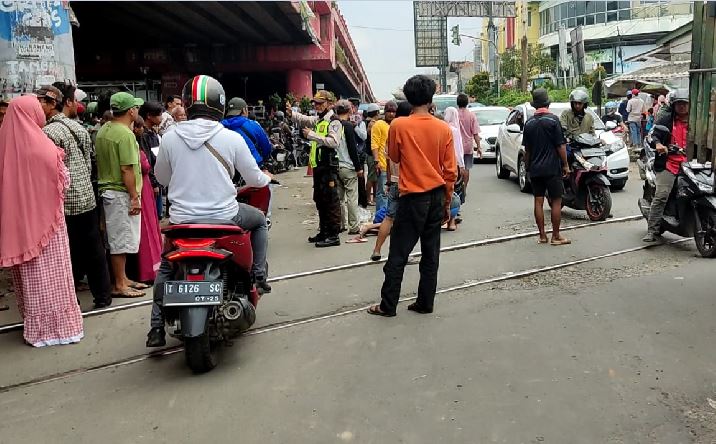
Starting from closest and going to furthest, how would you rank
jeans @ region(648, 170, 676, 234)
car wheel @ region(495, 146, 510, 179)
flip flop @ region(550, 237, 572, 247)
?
jeans @ region(648, 170, 676, 234) → flip flop @ region(550, 237, 572, 247) → car wheel @ region(495, 146, 510, 179)

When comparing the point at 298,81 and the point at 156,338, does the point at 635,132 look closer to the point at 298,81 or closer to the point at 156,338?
the point at 298,81

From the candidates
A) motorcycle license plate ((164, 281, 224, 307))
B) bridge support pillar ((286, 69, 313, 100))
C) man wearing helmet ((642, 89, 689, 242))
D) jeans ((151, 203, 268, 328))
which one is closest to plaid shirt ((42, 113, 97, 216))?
jeans ((151, 203, 268, 328))

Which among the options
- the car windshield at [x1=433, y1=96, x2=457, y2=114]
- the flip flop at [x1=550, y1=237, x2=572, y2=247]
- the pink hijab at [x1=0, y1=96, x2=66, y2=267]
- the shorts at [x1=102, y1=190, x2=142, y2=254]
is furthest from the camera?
the car windshield at [x1=433, y1=96, x2=457, y2=114]

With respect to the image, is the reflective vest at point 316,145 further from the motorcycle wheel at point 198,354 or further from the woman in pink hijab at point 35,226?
the motorcycle wheel at point 198,354

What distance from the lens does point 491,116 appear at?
1770 centimetres

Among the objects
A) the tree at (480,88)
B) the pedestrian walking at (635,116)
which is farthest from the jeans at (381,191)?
the tree at (480,88)

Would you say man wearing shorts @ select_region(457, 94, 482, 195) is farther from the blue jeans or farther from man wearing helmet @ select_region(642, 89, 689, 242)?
the blue jeans

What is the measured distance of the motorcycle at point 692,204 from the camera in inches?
266

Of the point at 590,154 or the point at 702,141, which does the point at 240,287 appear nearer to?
the point at 702,141

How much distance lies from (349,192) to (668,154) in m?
3.83

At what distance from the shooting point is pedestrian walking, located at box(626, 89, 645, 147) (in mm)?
18422

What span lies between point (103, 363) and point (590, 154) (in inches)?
272

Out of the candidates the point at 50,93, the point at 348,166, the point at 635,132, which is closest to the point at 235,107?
the point at 50,93

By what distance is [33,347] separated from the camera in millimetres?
4949
